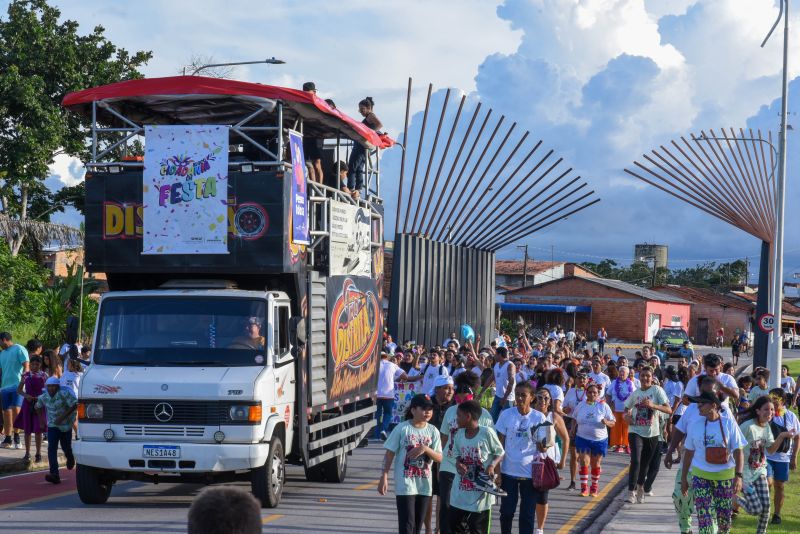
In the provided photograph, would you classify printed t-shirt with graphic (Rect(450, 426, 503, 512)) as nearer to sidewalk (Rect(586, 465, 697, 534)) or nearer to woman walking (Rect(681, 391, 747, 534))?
woman walking (Rect(681, 391, 747, 534))

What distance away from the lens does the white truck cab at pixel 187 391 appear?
37.1ft

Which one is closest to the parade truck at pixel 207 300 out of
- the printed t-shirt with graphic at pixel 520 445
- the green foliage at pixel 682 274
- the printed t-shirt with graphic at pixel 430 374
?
the printed t-shirt with graphic at pixel 520 445

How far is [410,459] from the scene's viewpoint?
9.24 meters

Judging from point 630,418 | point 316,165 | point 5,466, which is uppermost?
point 316,165

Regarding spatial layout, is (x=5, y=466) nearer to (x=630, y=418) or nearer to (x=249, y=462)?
(x=249, y=462)

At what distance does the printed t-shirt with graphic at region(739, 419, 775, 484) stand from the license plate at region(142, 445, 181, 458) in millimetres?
5822

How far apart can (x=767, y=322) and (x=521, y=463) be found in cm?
2152

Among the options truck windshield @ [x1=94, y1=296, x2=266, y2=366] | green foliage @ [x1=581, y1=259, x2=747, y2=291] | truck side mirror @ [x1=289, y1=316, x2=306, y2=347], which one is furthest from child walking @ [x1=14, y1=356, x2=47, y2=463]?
green foliage @ [x1=581, y1=259, x2=747, y2=291]

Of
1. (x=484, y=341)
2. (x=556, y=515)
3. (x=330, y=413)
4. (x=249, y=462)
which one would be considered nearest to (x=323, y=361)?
(x=330, y=413)

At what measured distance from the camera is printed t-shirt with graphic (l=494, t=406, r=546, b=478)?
33.2 feet

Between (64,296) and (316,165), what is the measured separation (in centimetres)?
1660

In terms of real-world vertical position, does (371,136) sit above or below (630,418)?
above

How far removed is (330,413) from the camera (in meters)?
13.9

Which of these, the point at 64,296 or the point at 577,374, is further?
the point at 64,296
